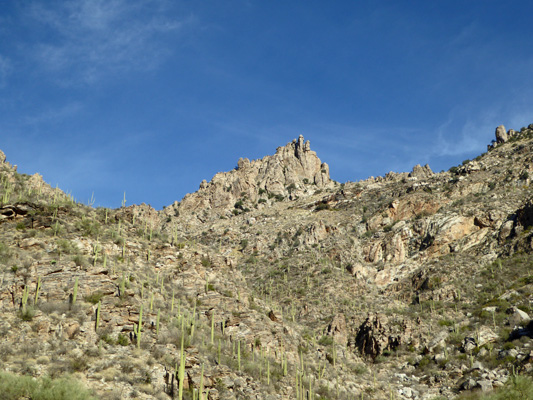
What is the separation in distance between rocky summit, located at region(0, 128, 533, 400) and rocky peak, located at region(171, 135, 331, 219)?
13.5 meters

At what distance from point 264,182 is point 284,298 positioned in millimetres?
49680

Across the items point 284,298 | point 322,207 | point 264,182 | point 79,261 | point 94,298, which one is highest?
point 264,182

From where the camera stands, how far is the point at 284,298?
52531 millimetres

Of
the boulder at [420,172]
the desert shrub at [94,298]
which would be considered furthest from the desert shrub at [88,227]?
the boulder at [420,172]

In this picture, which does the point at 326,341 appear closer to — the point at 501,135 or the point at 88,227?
the point at 88,227

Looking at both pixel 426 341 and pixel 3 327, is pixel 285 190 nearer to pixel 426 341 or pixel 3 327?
pixel 426 341

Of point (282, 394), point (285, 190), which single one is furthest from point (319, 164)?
point (282, 394)

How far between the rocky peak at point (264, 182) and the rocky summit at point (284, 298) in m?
13.5

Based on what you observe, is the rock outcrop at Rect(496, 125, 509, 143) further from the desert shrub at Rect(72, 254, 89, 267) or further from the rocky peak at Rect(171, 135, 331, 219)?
the desert shrub at Rect(72, 254, 89, 267)

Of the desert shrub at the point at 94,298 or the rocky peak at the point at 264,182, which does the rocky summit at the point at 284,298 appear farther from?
the rocky peak at the point at 264,182

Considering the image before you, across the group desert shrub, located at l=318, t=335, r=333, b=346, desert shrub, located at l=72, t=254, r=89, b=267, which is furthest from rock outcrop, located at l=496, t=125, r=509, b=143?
desert shrub, located at l=72, t=254, r=89, b=267

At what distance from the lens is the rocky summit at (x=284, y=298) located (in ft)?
79.6

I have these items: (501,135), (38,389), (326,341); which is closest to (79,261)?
(38,389)

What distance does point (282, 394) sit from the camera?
94.2ft
